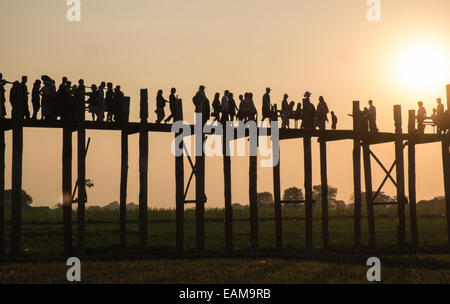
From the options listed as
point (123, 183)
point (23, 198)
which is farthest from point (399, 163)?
point (23, 198)

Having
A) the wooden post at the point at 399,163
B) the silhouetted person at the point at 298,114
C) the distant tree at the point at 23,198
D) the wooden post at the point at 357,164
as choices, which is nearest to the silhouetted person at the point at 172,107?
the silhouetted person at the point at 298,114

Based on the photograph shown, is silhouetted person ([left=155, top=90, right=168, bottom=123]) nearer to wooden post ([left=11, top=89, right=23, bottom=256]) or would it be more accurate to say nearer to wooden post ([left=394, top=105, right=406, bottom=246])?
wooden post ([left=11, top=89, right=23, bottom=256])

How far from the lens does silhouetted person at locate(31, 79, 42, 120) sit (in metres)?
23.6

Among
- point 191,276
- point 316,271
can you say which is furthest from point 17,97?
point 316,271

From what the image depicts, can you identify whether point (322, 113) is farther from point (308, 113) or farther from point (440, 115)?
point (440, 115)

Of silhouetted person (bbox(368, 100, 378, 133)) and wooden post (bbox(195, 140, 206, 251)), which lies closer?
wooden post (bbox(195, 140, 206, 251))

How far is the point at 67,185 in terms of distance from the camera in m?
24.2

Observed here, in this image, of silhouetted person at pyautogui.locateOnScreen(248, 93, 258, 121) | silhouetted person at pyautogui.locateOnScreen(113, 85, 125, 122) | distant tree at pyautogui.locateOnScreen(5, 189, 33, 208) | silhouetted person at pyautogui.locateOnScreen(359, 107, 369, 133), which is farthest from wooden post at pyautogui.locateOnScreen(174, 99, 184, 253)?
distant tree at pyautogui.locateOnScreen(5, 189, 33, 208)

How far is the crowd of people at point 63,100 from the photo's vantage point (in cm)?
2353

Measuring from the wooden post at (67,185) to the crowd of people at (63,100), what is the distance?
0.66m

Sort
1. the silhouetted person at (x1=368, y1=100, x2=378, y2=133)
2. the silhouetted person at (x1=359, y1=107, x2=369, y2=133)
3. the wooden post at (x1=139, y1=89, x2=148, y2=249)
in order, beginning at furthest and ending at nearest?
1. the silhouetted person at (x1=368, y1=100, x2=378, y2=133)
2. the silhouetted person at (x1=359, y1=107, x2=369, y2=133)
3. the wooden post at (x1=139, y1=89, x2=148, y2=249)

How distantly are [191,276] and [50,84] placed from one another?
25.3ft

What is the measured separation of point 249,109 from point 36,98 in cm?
661
